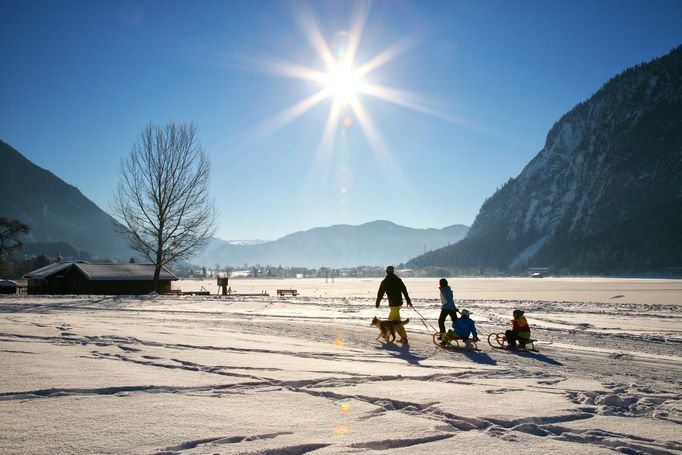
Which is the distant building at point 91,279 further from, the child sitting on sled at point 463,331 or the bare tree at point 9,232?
the child sitting on sled at point 463,331

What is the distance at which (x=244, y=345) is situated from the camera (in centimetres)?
1051

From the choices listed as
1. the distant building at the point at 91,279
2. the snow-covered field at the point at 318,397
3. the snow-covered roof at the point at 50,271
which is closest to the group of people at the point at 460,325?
the snow-covered field at the point at 318,397

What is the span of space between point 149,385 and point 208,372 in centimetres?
124

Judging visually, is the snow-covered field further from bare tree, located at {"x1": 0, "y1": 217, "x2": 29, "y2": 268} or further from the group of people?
bare tree, located at {"x1": 0, "y1": 217, "x2": 29, "y2": 268}

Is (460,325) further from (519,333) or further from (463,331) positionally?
(519,333)

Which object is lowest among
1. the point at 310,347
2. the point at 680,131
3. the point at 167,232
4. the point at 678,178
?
the point at 310,347

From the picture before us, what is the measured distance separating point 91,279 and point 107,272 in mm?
1742

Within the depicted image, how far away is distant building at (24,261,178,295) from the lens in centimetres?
3992

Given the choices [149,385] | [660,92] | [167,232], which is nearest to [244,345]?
[149,385]

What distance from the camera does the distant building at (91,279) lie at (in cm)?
3992

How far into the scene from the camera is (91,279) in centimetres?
3938

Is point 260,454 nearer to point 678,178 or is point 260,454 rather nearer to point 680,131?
point 678,178

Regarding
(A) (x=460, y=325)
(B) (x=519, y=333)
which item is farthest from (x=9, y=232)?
(B) (x=519, y=333)

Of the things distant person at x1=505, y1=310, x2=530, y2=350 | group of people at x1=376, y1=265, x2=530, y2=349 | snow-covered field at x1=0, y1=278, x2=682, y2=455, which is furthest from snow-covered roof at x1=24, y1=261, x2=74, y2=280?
distant person at x1=505, y1=310, x2=530, y2=350
